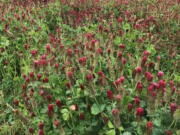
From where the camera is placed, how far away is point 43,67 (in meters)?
2.05

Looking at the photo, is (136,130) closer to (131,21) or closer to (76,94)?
(76,94)

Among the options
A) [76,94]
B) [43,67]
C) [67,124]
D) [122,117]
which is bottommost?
[67,124]

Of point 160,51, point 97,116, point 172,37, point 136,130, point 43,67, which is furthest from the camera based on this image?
point 172,37

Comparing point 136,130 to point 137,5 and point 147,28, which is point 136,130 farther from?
point 137,5

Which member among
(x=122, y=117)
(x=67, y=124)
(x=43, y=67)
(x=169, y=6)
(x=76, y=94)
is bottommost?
(x=67, y=124)

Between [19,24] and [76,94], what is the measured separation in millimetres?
2536

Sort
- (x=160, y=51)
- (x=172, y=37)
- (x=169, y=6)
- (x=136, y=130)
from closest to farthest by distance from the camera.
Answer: (x=136, y=130) < (x=160, y=51) < (x=172, y=37) < (x=169, y=6)

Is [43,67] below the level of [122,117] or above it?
above

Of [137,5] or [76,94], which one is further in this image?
[137,5]

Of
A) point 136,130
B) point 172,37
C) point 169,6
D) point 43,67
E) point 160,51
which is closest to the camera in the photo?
point 136,130

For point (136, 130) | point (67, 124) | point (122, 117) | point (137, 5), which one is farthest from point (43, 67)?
point (137, 5)

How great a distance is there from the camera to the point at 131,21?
4.04 m

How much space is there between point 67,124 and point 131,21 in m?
2.68

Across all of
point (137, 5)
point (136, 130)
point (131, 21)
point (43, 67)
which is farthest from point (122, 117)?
point (137, 5)
